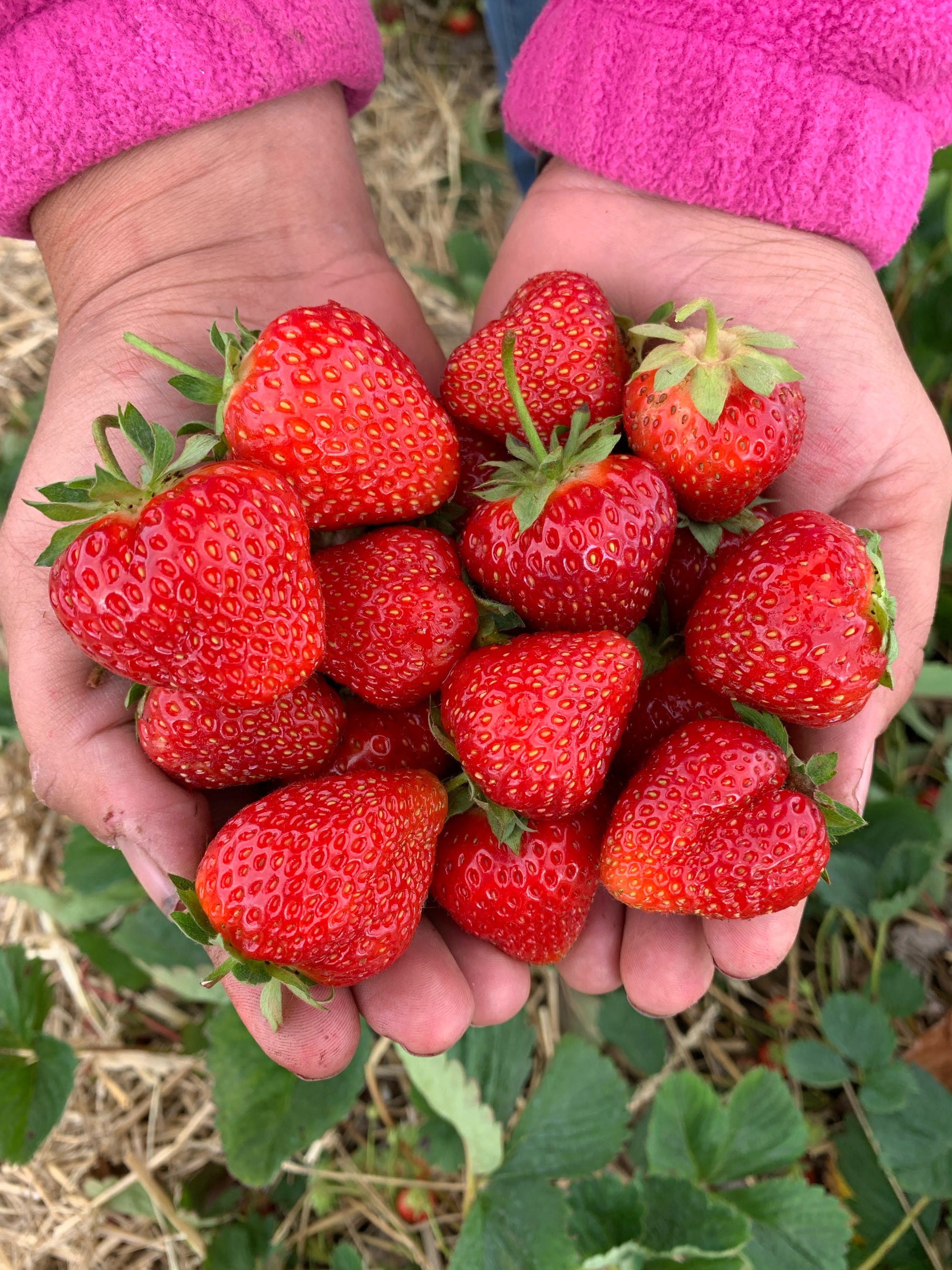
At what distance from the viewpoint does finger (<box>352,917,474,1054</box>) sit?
1.62 m

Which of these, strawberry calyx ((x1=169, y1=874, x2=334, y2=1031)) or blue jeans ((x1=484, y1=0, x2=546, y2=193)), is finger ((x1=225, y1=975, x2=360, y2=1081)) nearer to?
strawberry calyx ((x1=169, y1=874, x2=334, y2=1031))

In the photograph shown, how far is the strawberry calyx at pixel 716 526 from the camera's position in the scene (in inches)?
68.1

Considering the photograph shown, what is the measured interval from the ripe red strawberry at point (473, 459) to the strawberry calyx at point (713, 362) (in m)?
0.35

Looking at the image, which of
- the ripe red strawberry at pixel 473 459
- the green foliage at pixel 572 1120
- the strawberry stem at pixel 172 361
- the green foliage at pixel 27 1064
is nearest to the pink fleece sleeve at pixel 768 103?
the ripe red strawberry at pixel 473 459

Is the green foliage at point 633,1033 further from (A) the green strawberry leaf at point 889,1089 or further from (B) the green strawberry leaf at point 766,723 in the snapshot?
(B) the green strawberry leaf at point 766,723

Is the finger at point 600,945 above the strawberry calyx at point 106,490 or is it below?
below

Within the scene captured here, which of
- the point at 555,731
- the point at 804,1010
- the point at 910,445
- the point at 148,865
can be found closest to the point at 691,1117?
the point at 804,1010

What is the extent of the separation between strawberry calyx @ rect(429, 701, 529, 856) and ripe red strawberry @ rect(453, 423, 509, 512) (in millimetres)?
403

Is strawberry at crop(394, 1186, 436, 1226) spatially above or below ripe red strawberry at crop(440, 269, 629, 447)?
below

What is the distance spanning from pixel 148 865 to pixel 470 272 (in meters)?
2.16

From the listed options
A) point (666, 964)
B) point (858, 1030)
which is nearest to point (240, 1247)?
point (666, 964)

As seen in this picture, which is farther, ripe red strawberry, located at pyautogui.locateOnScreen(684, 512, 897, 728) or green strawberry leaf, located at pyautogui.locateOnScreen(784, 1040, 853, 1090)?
green strawberry leaf, located at pyautogui.locateOnScreen(784, 1040, 853, 1090)

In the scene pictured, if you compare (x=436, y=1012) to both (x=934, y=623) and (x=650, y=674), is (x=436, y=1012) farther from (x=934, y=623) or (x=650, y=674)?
(x=934, y=623)

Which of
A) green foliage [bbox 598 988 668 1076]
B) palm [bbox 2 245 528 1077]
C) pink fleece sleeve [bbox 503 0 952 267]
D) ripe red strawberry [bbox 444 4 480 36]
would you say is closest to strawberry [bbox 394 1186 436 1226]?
green foliage [bbox 598 988 668 1076]
